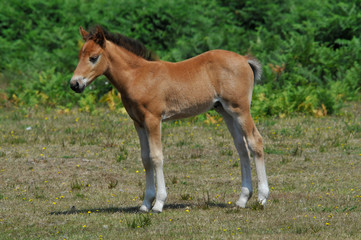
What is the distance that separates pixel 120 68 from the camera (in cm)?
873

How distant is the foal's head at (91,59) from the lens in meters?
8.39

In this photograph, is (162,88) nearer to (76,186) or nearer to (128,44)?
(128,44)

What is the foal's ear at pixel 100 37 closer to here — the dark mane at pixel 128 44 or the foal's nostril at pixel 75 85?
the dark mane at pixel 128 44

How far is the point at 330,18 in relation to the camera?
2056 centimetres

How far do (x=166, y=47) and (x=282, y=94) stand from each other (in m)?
5.98

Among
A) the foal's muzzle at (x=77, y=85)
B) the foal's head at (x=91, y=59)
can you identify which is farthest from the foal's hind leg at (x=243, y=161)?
the foal's muzzle at (x=77, y=85)

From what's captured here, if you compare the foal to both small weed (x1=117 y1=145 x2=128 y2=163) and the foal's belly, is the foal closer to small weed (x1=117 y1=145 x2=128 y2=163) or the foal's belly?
A: the foal's belly

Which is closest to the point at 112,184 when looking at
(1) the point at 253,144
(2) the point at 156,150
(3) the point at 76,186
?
(3) the point at 76,186

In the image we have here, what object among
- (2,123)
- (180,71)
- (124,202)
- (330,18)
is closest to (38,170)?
(124,202)

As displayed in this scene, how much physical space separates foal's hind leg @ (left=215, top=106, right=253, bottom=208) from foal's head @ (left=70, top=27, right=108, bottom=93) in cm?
202

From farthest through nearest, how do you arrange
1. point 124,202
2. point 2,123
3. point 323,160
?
point 2,123 → point 323,160 → point 124,202

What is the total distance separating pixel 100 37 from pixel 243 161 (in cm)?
296

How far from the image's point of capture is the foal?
334 inches

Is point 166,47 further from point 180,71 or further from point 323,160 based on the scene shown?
point 180,71
